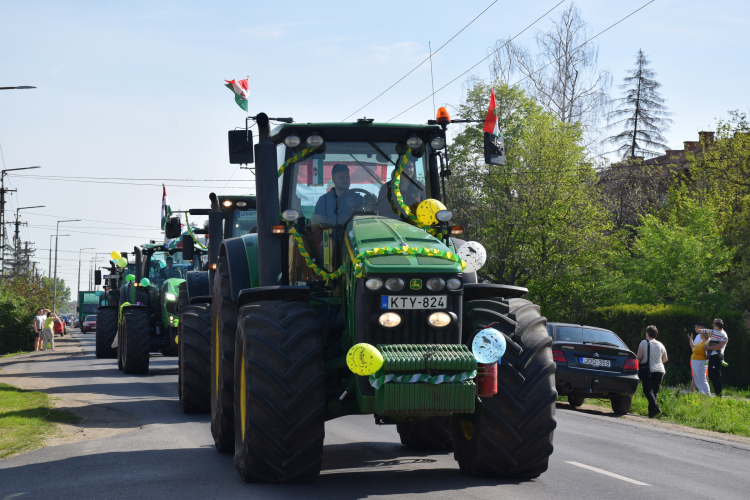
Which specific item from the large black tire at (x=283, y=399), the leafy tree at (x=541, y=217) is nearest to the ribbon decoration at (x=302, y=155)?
the large black tire at (x=283, y=399)

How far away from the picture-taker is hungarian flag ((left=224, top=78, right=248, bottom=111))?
11.8 metres

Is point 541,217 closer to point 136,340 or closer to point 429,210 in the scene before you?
point 136,340

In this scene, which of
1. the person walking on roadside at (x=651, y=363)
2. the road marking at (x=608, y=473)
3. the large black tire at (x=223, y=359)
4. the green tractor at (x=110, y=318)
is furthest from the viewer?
the green tractor at (x=110, y=318)

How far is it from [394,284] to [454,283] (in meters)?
0.50

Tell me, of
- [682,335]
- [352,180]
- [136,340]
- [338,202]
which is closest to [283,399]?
[338,202]

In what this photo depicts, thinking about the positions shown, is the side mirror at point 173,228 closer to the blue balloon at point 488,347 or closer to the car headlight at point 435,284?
the car headlight at point 435,284

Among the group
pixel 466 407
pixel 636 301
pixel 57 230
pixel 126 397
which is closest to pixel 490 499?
pixel 466 407

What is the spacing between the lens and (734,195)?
38688 mm

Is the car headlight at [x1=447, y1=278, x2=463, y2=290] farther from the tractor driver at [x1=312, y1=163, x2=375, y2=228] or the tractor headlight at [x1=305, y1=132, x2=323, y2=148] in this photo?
the tractor headlight at [x1=305, y1=132, x2=323, y2=148]

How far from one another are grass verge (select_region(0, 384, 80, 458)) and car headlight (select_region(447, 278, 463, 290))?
5377 mm

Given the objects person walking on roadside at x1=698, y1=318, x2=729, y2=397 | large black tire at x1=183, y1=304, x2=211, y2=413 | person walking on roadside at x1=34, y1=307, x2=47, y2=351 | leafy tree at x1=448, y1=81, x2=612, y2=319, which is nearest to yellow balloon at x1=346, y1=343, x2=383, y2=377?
large black tire at x1=183, y1=304, x2=211, y2=413

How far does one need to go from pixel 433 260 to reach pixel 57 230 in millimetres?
79578

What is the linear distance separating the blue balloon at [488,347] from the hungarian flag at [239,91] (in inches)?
226

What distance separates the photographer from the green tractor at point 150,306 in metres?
22.1
